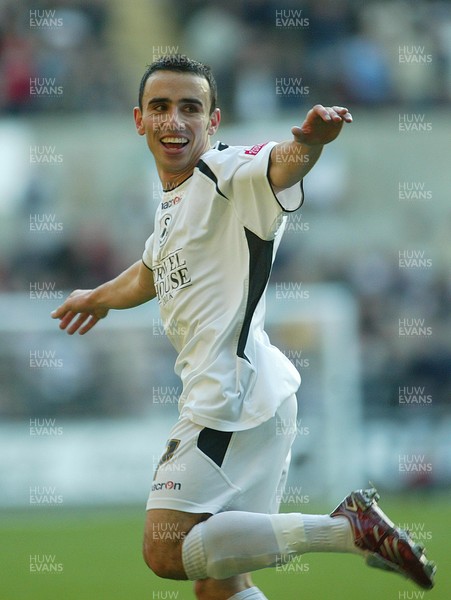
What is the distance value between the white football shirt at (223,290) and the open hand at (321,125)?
37cm

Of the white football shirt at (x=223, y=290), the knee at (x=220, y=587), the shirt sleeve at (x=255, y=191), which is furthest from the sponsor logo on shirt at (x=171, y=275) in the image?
the knee at (x=220, y=587)

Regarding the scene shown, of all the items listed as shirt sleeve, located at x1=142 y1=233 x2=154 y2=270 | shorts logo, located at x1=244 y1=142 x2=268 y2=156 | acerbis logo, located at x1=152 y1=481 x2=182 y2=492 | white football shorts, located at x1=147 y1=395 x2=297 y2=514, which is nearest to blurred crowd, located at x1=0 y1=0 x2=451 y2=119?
shirt sleeve, located at x1=142 y1=233 x2=154 y2=270

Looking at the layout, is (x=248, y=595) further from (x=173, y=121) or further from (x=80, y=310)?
(x=173, y=121)

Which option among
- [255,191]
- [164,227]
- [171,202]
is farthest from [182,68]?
[255,191]

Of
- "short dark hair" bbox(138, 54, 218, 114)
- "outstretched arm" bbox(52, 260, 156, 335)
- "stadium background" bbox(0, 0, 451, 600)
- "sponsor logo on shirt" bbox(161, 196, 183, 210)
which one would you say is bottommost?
"stadium background" bbox(0, 0, 451, 600)

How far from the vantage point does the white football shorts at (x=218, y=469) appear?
172 inches

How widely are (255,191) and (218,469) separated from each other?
1.10m

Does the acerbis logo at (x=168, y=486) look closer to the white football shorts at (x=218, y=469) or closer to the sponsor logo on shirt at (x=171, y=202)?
the white football shorts at (x=218, y=469)

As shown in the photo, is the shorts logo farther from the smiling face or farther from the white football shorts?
the white football shorts

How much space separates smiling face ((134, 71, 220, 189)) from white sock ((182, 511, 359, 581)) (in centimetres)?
146

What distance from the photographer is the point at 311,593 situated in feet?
22.7

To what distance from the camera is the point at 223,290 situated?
447cm

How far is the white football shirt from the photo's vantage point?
14.4 feet

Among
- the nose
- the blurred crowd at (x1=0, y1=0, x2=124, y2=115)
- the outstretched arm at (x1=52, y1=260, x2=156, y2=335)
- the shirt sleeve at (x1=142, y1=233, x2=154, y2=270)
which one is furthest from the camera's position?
the blurred crowd at (x1=0, y1=0, x2=124, y2=115)
